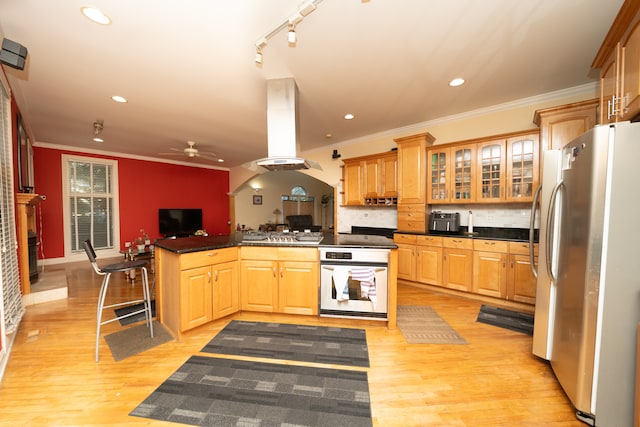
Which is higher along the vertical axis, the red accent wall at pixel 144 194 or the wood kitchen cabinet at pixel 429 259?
the red accent wall at pixel 144 194

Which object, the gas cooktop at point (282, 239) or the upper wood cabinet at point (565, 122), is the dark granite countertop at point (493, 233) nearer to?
the upper wood cabinet at point (565, 122)

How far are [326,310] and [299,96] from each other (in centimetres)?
263

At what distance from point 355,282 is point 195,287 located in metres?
1.62

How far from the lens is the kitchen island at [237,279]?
2.32 metres

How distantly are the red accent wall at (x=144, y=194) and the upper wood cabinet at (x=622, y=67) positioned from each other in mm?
8376

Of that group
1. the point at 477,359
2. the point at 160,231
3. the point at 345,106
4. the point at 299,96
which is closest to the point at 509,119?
the point at 345,106

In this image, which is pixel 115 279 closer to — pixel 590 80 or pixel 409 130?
pixel 409 130

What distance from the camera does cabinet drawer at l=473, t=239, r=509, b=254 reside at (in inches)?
120

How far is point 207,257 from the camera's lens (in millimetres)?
2436

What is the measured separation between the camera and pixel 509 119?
3379 millimetres

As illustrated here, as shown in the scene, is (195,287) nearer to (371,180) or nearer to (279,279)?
(279,279)

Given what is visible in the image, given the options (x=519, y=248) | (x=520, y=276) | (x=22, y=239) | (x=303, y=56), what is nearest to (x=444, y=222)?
(x=519, y=248)

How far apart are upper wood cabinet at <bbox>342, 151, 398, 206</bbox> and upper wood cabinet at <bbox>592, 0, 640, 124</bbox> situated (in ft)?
8.27

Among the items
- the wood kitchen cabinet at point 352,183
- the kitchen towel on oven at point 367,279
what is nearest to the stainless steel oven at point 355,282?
the kitchen towel on oven at point 367,279
